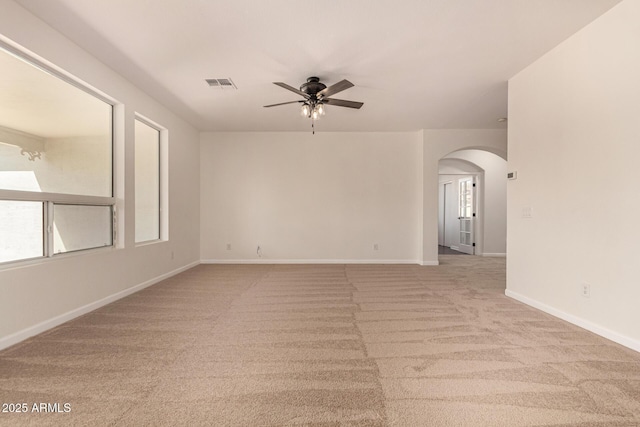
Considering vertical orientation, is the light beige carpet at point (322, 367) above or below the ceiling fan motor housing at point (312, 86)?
below

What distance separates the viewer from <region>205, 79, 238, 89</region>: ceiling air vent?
3768 mm

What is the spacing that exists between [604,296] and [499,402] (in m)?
1.75

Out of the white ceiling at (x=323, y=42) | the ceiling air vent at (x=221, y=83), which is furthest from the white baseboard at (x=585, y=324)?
the ceiling air vent at (x=221, y=83)

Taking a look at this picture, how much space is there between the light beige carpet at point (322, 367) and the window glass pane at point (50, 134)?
4.53 feet

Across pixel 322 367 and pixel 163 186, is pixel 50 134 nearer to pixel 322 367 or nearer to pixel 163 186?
pixel 163 186

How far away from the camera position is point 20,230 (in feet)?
8.30

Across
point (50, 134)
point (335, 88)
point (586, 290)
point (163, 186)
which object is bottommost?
point (586, 290)

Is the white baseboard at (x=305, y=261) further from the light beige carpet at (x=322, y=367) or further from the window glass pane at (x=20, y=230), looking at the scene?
the window glass pane at (x=20, y=230)

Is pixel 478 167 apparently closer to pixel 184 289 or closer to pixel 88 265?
pixel 184 289

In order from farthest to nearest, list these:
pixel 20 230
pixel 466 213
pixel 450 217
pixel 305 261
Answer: pixel 450 217 → pixel 466 213 → pixel 305 261 → pixel 20 230

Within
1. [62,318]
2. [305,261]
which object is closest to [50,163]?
[62,318]

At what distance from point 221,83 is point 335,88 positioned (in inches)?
62.4

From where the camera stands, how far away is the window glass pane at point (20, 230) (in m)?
2.40

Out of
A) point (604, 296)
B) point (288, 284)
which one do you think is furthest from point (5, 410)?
point (604, 296)
